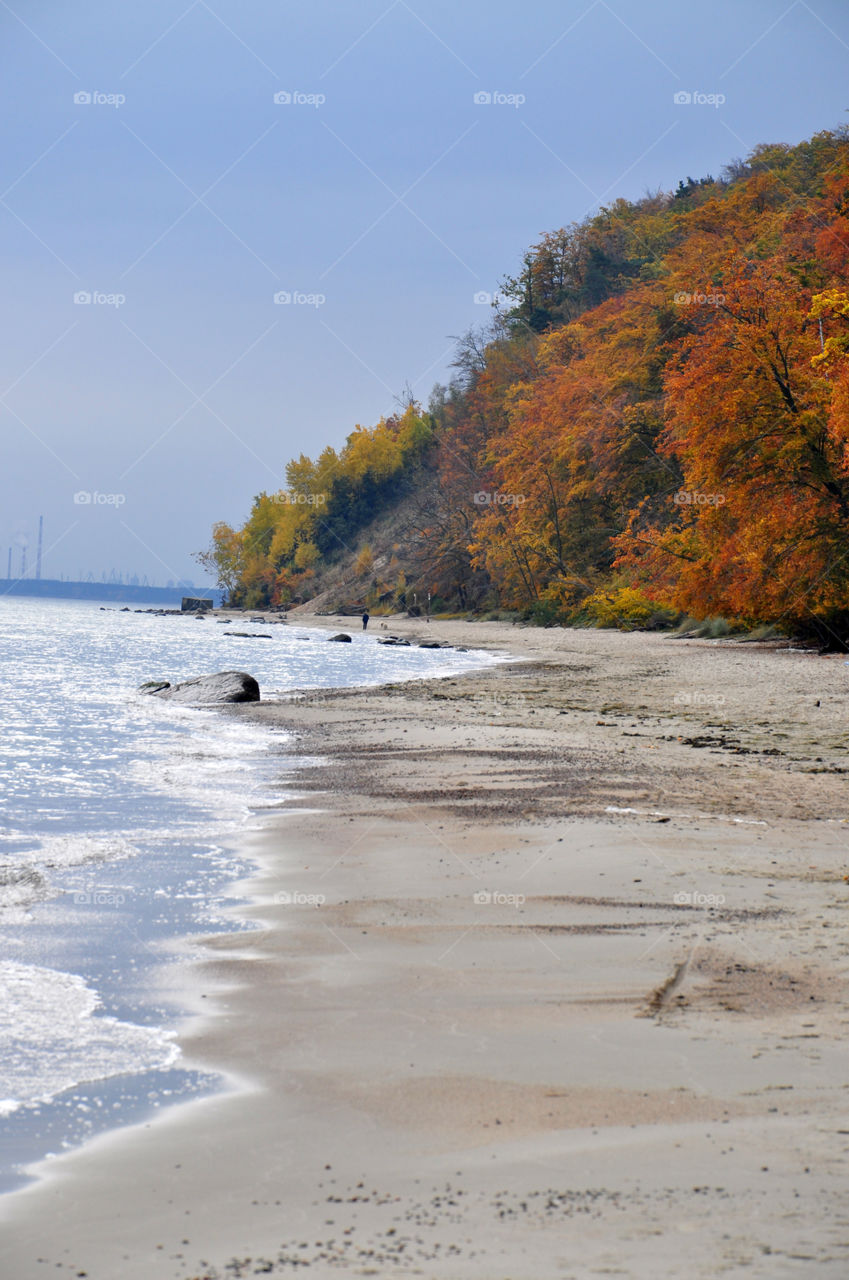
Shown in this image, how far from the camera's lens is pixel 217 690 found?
70.8 feet

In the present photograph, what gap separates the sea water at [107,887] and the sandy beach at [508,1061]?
9.3 inches

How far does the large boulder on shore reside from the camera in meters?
21.3

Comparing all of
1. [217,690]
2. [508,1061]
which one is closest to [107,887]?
[508,1061]

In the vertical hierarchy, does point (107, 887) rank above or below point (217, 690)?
below

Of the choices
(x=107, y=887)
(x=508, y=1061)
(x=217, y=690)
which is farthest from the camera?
(x=217, y=690)

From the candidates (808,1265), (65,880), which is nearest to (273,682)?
(65,880)

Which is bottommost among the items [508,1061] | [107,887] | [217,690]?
[107,887]

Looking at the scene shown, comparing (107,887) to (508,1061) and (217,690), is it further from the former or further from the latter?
(217,690)

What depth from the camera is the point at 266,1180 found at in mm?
3258

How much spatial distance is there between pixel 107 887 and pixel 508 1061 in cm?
387

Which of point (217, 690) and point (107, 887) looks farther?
point (217, 690)

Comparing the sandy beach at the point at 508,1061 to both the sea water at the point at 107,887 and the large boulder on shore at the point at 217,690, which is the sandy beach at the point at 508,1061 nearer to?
the sea water at the point at 107,887

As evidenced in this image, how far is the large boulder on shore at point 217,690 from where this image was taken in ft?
69.9

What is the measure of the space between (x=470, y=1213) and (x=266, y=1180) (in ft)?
2.12
